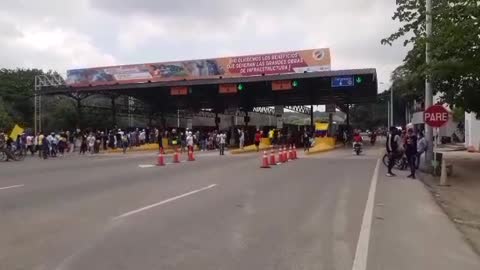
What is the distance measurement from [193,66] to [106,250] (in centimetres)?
4117

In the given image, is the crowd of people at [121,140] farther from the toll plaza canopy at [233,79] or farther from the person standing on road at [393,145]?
the person standing on road at [393,145]

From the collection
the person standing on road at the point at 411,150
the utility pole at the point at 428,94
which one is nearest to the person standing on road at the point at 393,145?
the person standing on road at the point at 411,150

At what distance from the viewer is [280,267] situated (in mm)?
7055

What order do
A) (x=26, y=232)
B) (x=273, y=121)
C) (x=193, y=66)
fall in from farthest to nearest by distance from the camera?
(x=273, y=121) → (x=193, y=66) → (x=26, y=232)

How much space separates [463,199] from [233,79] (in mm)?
32968

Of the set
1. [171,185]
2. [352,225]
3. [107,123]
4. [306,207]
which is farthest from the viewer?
[107,123]

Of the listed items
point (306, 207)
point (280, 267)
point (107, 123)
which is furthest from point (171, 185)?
point (107, 123)

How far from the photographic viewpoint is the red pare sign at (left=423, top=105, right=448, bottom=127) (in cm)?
2173

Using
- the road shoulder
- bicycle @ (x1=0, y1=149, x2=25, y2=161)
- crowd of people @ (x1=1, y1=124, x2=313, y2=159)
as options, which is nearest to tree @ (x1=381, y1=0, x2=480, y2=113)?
the road shoulder

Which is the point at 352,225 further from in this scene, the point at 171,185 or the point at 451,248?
the point at 171,185

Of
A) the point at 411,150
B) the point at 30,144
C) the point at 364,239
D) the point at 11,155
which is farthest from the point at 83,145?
the point at 364,239

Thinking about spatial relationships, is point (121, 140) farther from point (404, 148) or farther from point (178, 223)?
point (178, 223)

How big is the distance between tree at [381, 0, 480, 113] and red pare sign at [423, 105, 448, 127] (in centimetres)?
120

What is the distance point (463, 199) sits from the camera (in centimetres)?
1520
